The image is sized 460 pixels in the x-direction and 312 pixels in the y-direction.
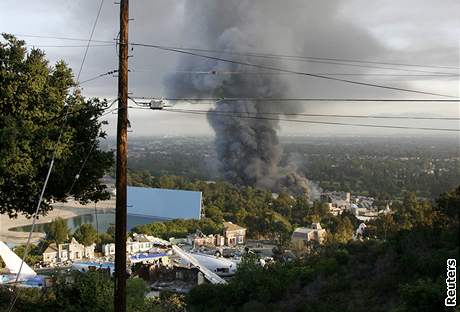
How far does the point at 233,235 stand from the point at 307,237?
12.5 feet

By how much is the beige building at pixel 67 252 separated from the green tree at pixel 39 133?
34.8 feet

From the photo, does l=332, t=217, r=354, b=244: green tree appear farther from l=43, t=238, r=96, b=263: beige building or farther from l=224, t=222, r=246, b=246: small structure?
l=43, t=238, r=96, b=263: beige building

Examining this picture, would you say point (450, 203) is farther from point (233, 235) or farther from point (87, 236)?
point (87, 236)

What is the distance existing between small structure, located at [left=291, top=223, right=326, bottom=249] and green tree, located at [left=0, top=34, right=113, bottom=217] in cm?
1308

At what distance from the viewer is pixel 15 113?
18.4ft

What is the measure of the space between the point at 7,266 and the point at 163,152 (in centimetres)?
4406

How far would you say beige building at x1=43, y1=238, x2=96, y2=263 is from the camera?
634 inches

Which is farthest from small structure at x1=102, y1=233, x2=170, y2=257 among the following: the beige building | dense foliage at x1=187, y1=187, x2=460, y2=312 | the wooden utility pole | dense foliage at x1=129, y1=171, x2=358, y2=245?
the wooden utility pole

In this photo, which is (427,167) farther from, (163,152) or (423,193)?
(163,152)

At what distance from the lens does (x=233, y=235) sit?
21750 millimetres

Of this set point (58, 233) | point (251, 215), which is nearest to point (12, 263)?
point (58, 233)

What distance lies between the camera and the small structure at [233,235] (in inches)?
840

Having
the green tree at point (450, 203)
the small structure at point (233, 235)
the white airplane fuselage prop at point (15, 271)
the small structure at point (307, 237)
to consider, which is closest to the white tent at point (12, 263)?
the white airplane fuselage prop at point (15, 271)

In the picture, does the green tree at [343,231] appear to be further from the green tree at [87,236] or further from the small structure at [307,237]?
the green tree at [87,236]
